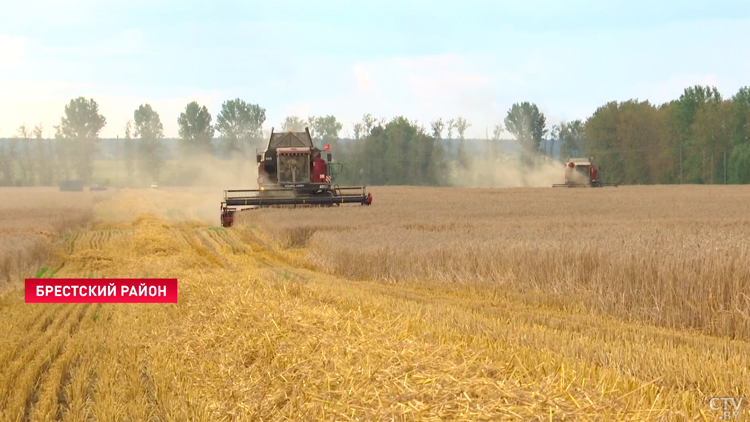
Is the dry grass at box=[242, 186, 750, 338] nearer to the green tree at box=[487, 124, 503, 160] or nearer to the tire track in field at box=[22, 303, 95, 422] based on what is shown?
the tire track in field at box=[22, 303, 95, 422]

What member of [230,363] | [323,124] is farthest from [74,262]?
[323,124]

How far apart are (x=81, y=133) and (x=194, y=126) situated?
16.8 metres

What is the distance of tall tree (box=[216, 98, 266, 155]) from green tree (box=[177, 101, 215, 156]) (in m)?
2.09

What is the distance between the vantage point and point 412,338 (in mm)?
6414

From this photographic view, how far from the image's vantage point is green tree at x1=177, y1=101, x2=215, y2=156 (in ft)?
340

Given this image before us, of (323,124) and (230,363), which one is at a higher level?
(323,124)

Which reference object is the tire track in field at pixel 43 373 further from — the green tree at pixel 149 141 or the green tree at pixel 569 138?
the green tree at pixel 569 138

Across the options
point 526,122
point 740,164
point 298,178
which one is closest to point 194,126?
point 526,122

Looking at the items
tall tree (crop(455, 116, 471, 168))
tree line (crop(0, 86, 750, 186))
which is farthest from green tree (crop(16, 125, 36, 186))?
tall tree (crop(455, 116, 471, 168))

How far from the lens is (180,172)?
3656 inches

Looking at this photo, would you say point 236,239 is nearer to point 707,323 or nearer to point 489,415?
point 707,323

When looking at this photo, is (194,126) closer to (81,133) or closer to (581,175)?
(81,133)

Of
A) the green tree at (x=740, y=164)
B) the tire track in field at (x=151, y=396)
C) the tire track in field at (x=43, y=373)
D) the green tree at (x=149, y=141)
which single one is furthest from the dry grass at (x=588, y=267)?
the green tree at (x=149, y=141)

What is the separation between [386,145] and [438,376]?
97.9 meters
